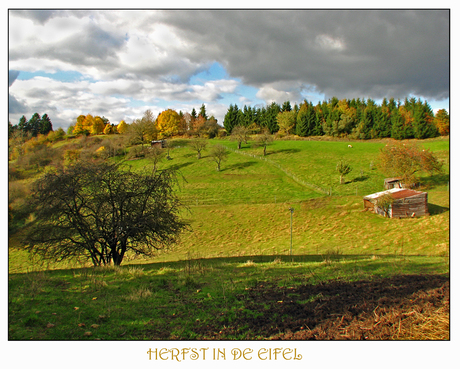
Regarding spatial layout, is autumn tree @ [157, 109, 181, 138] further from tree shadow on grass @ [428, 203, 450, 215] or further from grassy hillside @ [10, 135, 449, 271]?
tree shadow on grass @ [428, 203, 450, 215]

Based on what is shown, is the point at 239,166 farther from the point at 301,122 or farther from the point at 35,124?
the point at 35,124

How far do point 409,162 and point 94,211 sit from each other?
45.3 m

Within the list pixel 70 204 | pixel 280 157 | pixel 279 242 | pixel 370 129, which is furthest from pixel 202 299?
pixel 370 129

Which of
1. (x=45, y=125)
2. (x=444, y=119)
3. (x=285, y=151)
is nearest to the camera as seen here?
(x=444, y=119)

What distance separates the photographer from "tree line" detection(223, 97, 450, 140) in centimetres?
7675

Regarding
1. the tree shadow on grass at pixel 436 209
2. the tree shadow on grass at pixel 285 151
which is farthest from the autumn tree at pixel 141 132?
the tree shadow on grass at pixel 436 209

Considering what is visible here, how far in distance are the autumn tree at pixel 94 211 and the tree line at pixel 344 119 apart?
74842mm

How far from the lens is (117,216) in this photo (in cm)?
1308

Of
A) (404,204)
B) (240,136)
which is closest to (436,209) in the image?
(404,204)

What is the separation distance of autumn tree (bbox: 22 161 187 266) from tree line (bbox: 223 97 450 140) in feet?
246

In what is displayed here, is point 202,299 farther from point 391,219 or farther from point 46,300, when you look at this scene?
point 391,219

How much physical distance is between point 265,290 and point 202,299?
1.97m

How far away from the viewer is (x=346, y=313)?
5.65 meters

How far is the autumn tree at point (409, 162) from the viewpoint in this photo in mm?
39688
